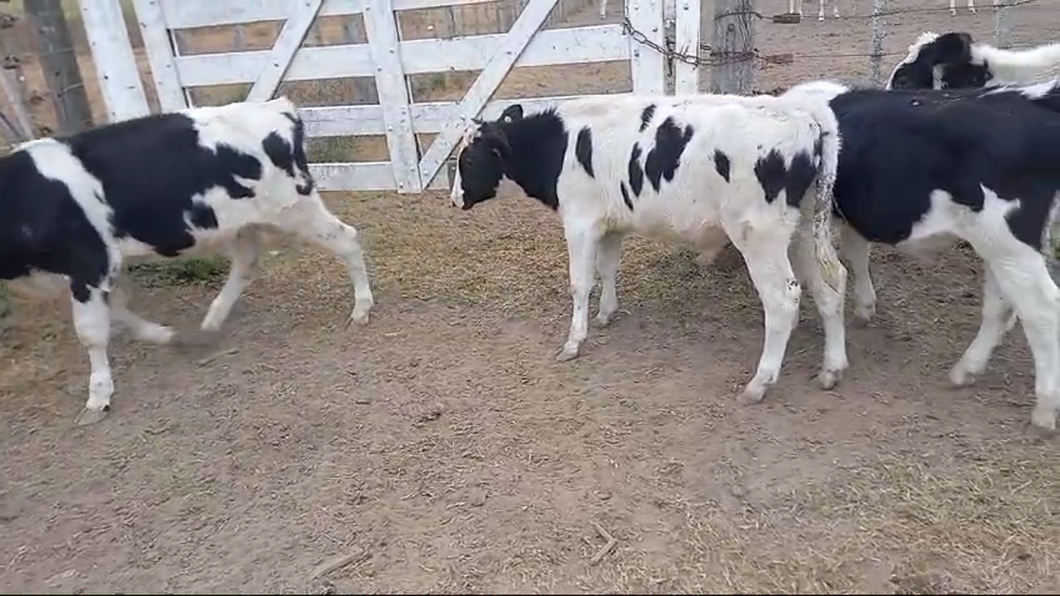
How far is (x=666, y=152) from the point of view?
4.86 m

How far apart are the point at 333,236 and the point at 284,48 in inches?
83.0

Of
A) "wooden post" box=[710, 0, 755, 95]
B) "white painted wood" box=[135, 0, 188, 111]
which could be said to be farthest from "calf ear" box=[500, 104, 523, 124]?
"white painted wood" box=[135, 0, 188, 111]

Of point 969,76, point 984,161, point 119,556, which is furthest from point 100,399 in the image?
point 969,76

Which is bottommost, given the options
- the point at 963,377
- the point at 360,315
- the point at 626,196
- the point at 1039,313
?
the point at 963,377

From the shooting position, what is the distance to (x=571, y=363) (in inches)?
209

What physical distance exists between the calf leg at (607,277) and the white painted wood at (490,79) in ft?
5.79

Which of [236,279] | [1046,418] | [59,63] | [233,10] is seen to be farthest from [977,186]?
[59,63]

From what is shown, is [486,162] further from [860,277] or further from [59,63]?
[59,63]

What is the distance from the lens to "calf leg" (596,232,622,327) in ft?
19.0

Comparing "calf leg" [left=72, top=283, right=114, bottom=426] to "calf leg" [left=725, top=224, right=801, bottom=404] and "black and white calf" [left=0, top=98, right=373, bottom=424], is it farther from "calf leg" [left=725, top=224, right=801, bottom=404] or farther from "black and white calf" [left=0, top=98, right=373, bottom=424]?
"calf leg" [left=725, top=224, right=801, bottom=404]

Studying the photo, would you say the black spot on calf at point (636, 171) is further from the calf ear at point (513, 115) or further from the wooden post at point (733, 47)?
the wooden post at point (733, 47)

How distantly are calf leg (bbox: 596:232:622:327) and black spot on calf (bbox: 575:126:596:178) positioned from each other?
0.64 m

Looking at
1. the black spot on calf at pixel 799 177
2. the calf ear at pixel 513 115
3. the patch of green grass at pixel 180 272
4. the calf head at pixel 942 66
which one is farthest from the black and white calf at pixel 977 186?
the patch of green grass at pixel 180 272

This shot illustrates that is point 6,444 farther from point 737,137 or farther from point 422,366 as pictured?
point 737,137
